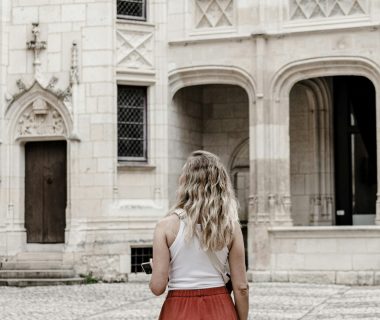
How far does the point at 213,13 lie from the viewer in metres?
19.7

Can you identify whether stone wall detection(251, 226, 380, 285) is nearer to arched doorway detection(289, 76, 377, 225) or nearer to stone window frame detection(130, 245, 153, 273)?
stone window frame detection(130, 245, 153, 273)

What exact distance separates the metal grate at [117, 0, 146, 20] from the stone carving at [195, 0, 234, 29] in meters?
1.20

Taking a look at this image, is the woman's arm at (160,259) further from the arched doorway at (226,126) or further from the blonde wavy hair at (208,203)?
the arched doorway at (226,126)

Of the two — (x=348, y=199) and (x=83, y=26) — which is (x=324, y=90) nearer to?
(x=348, y=199)

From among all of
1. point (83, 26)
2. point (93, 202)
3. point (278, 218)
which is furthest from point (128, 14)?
point (278, 218)

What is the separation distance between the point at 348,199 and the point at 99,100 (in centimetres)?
622

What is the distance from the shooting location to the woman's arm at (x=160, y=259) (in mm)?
4199

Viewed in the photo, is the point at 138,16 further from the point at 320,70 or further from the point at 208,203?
the point at 208,203

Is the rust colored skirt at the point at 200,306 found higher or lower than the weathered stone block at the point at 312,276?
higher

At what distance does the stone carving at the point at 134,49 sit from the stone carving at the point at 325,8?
3.19 metres

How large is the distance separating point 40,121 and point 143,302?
679cm

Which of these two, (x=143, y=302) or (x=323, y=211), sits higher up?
(x=323, y=211)

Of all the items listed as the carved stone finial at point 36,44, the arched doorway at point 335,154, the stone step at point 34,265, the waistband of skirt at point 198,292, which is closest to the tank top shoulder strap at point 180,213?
the waistband of skirt at point 198,292

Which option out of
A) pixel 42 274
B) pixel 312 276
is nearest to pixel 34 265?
pixel 42 274
